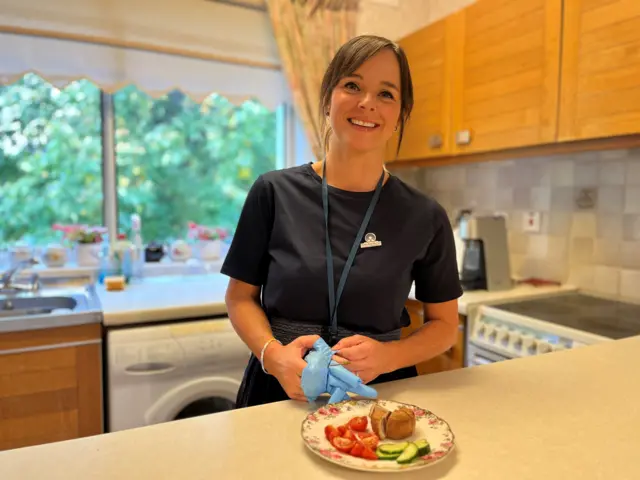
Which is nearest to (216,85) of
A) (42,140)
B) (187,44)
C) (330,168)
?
(187,44)

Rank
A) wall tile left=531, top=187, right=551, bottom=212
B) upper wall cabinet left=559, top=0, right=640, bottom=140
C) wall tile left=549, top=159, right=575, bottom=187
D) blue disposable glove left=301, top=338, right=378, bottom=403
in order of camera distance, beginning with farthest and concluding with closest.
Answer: wall tile left=531, top=187, right=551, bottom=212
wall tile left=549, top=159, right=575, bottom=187
upper wall cabinet left=559, top=0, right=640, bottom=140
blue disposable glove left=301, top=338, right=378, bottom=403

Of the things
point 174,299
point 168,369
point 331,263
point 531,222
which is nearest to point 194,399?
point 168,369

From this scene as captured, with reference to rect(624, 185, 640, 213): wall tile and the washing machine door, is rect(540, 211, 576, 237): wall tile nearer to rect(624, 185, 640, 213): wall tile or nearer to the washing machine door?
rect(624, 185, 640, 213): wall tile

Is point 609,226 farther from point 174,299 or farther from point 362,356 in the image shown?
point 174,299

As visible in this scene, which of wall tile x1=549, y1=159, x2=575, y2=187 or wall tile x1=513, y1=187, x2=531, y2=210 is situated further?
wall tile x1=513, y1=187, x2=531, y2=210

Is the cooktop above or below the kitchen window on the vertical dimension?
below

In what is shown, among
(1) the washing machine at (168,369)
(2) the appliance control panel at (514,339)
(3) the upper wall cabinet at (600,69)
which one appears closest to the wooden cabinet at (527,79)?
(3) the upper wall cabinet at (600,69)

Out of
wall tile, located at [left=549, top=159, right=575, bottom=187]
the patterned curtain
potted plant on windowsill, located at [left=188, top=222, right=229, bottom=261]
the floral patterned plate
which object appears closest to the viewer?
the floral patterned plate

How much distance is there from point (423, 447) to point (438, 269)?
0.46 metres

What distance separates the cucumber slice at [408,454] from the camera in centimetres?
64

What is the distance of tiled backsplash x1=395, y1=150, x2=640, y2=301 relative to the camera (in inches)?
79.0

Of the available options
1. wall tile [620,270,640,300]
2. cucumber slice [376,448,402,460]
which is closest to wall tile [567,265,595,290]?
wall tile [620,270,640,300]

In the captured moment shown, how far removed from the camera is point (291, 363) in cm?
86

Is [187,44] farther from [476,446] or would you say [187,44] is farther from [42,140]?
[476,446]
